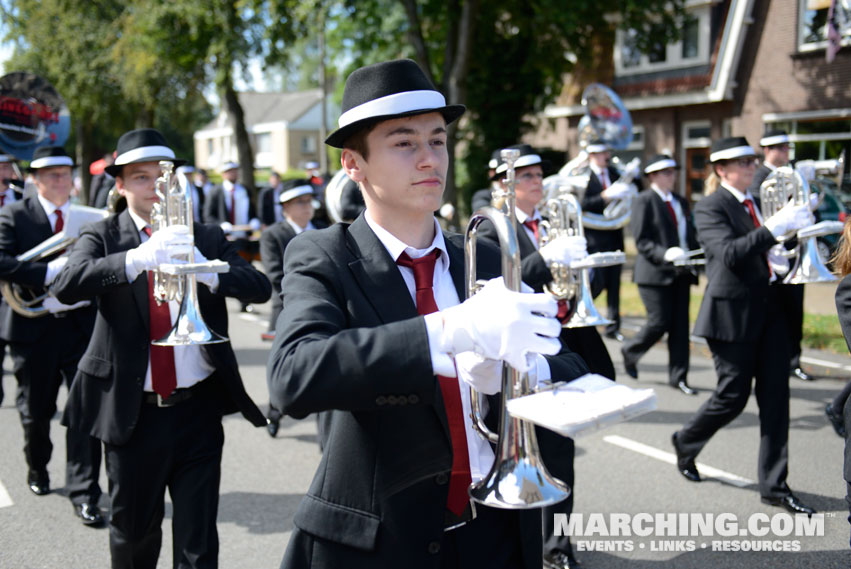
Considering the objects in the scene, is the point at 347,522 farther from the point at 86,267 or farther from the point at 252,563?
the point at 252,563

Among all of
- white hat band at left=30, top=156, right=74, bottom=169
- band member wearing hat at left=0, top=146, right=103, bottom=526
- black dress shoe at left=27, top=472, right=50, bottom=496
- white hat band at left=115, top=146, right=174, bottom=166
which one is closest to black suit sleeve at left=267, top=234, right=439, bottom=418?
white hat band at left=115, top=146, right=174, bottom=166

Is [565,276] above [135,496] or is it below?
above

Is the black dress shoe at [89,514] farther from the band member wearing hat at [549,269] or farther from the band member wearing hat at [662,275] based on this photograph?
the band member wearing hat at [662,275]

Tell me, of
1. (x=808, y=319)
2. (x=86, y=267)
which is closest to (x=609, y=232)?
(x=808, y=319)

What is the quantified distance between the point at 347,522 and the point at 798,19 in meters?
20.1

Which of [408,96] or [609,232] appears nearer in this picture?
[408,96]

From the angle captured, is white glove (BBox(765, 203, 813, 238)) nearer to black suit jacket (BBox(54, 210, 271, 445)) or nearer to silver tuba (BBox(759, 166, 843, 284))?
silver tuba (BBox(759, 166, 843, 284))

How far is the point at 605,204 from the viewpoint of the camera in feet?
34.0

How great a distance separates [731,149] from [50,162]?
479 cm

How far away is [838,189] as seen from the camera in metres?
16.0

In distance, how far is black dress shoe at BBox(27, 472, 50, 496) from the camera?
18.1ft

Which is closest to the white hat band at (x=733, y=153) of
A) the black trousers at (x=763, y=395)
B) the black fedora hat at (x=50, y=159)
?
the black trousers at (x=763, y=395)

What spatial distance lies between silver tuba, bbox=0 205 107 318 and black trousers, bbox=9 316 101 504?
0.19 m

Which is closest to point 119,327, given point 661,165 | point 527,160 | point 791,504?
point 527,160
